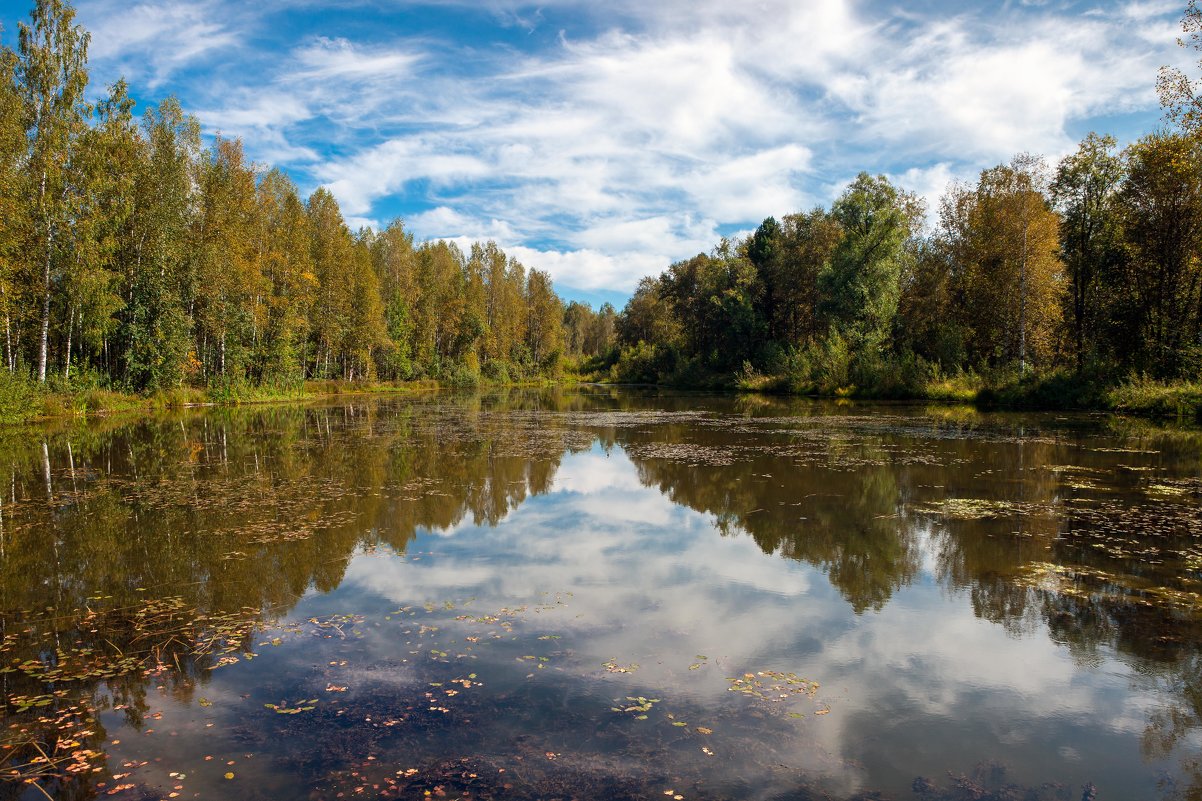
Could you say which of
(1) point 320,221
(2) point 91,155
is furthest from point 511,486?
(1) point 320,221

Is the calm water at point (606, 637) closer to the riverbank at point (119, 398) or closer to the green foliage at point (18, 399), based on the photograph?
the green foliage at point (18, 399)

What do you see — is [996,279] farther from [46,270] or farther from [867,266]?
[46,270]

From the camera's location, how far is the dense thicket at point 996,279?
27.1 metres

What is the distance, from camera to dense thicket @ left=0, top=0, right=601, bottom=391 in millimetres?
25141

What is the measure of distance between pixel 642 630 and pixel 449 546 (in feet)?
12.6

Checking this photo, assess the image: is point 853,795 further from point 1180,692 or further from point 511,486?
point 511,486

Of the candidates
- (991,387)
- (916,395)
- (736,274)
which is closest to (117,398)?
(991,387)

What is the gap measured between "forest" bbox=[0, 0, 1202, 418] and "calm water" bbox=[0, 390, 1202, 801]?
17701mm

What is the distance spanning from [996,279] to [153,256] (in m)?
42.6

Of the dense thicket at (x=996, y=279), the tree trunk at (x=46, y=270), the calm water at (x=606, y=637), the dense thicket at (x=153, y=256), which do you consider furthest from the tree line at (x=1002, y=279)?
the tree trunk at (x=46, y=270)

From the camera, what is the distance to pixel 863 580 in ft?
24.8

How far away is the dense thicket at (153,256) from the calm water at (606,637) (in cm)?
1702

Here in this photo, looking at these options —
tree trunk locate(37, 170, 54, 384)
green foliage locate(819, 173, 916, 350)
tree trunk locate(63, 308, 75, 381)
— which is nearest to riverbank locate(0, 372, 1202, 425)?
tree trunk locate(63, 308, 75, 381)

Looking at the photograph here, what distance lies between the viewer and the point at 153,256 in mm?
30984
